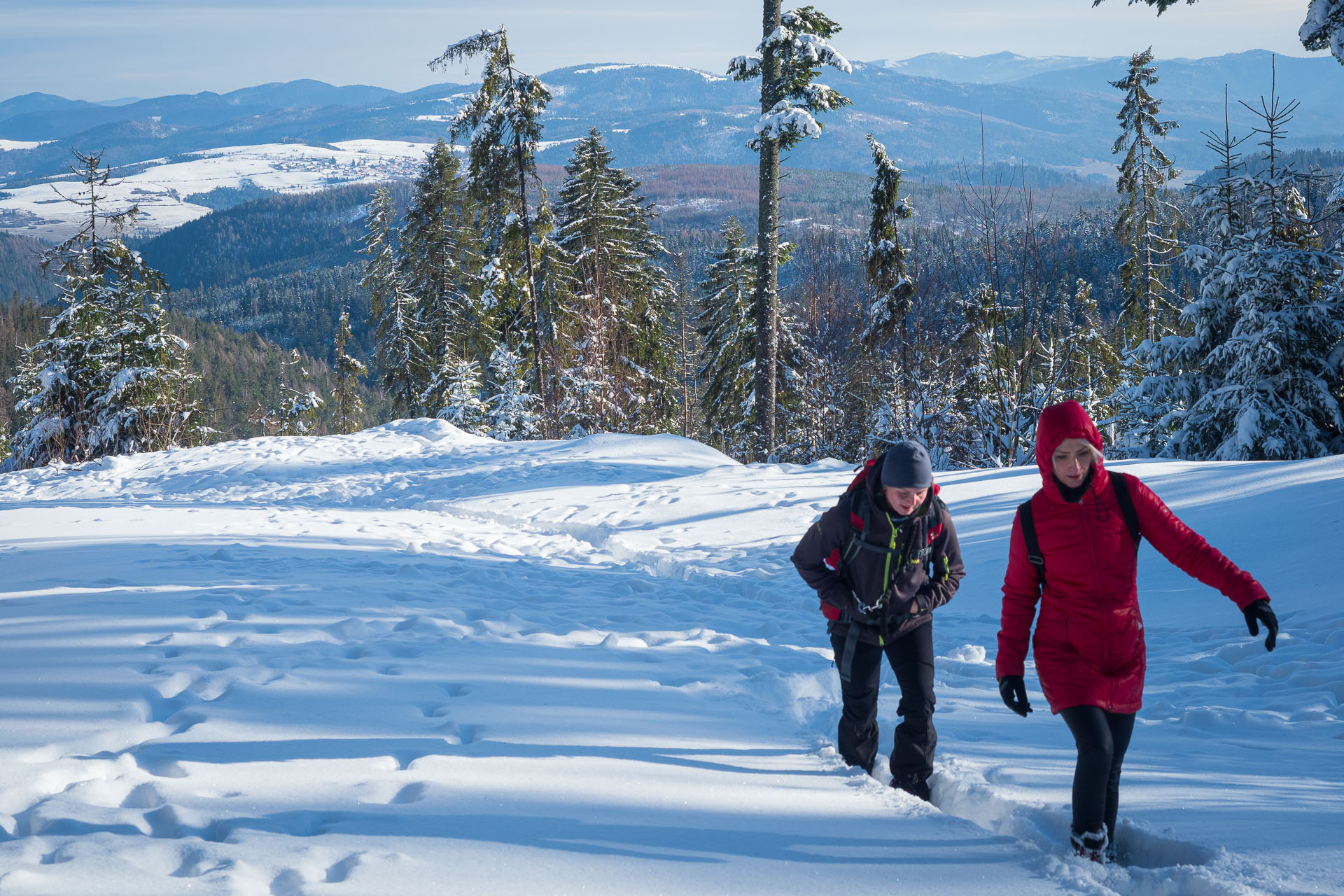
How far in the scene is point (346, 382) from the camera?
1320 inches

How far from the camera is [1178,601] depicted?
20.6 feet

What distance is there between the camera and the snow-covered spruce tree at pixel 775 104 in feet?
42.2

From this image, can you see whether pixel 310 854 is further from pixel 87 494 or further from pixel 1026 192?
pixel 87 494

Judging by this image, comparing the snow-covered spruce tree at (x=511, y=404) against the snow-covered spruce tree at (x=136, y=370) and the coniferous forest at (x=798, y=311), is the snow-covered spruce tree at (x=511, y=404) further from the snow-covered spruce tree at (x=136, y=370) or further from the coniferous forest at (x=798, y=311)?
the snow-covered spruce tree at (x=136, y=370)

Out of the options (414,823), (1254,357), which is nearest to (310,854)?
(414,823)

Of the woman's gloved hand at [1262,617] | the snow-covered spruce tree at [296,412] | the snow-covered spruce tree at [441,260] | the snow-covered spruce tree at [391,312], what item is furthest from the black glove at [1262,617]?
the snow-covered spruce tree at [296,412]

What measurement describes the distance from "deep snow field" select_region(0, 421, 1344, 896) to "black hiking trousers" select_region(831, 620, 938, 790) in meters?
0.15

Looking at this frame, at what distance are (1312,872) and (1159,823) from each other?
1.67 ft

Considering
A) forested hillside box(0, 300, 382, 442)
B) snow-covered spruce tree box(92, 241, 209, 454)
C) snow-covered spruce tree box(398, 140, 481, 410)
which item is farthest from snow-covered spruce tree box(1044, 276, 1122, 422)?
forested hillside box(0, 300, 382, 442)

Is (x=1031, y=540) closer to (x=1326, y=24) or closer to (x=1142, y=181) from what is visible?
(x=1326, y=24)

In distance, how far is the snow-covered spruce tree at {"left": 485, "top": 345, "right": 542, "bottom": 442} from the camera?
76.4 feet

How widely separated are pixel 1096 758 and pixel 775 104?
12.4 meters

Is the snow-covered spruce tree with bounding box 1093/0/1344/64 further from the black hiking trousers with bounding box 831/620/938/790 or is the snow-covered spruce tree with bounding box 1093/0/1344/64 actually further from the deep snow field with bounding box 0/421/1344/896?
the black hiking trousers with bounding box 831/620/938/790


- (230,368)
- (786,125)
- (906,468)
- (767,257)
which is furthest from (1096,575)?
(230,368)
